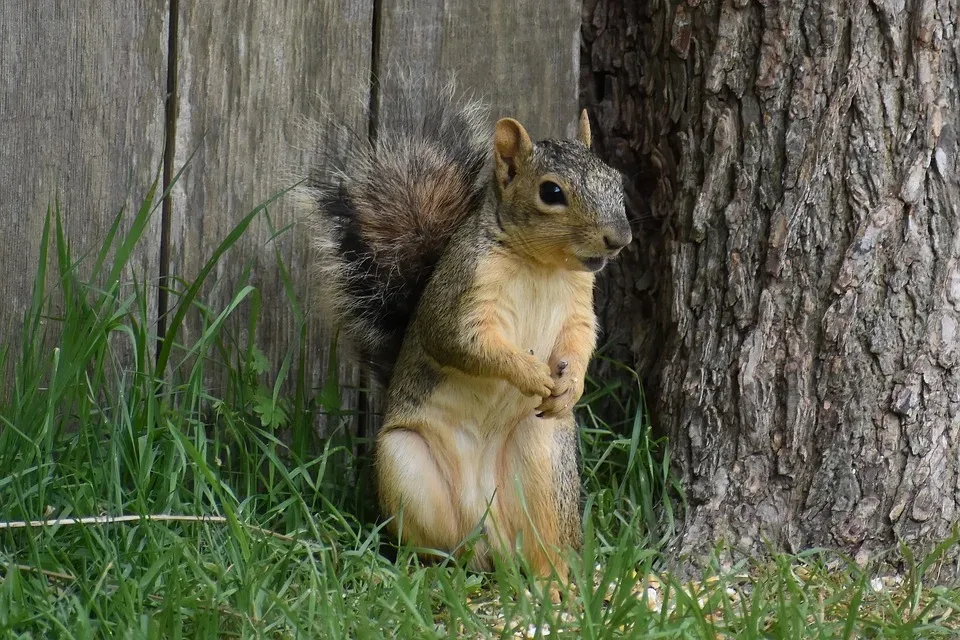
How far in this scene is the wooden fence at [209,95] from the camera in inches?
105

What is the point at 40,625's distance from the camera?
6.36 ft

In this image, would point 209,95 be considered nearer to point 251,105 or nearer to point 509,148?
point 251,105

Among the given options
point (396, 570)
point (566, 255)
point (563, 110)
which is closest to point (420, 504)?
point (396, 570)

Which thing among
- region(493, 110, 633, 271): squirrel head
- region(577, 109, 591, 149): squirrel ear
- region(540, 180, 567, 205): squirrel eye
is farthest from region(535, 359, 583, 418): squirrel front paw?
region(577, 109, 591, 149): squirrel ear

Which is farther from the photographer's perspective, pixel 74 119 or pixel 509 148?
pixel 74 119

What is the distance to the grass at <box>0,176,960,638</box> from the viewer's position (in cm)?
196

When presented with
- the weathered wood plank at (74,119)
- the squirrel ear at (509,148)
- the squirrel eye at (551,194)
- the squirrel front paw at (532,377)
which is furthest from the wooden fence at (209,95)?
the squirrel front paw at (532,377)

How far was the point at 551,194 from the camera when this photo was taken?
2.39 metres

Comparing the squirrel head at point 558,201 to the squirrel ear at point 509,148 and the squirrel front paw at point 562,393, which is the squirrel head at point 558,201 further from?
the squirrel front paw at point 562,393

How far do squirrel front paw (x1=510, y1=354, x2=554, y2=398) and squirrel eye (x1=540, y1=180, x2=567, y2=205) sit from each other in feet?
1.14

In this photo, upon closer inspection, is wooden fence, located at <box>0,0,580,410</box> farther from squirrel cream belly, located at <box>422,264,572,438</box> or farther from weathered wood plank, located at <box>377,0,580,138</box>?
squirrel cream belly, located at <box>422,264,572,438</box>

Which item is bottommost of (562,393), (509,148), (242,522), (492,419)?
(242,522)

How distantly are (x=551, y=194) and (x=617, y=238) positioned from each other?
19cm

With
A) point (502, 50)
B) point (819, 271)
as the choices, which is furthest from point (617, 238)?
point (502, 50)
